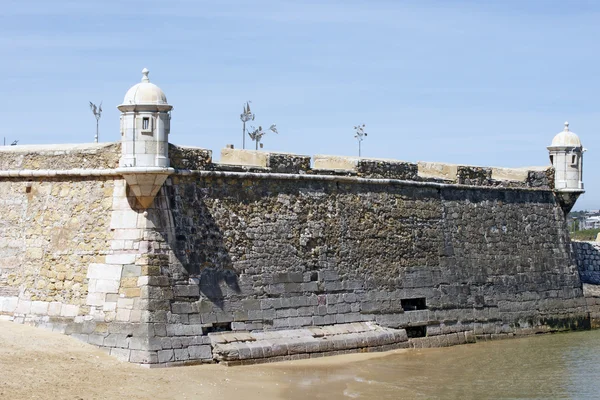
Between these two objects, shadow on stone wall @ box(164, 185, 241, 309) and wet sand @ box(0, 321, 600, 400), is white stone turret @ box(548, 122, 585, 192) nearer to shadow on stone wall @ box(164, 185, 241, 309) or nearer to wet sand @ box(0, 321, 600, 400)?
wet sand @ box(0, 321, 600, 400)

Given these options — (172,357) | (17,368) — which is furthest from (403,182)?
(17,368)

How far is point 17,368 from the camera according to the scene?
587 inches

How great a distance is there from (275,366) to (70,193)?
14.9 ft

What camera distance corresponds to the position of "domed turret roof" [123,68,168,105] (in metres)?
16.7

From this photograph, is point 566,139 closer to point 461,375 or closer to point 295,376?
point 461,375

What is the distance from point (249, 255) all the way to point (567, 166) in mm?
10902

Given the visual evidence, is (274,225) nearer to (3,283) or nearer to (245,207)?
(245,207)

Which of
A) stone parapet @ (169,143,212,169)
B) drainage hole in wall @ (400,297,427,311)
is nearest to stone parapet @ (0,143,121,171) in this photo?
stone parapet @ (169,143,212,169)

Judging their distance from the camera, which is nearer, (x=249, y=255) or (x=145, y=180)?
(x=145, y=180)

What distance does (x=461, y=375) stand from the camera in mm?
18203

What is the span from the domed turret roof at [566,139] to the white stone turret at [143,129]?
12596mm

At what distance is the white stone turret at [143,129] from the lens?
1669 centimetres

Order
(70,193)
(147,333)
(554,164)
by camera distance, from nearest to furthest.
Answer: (147,333), (70,193), (554,164)

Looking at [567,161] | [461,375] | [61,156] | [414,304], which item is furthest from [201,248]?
[567,161]
